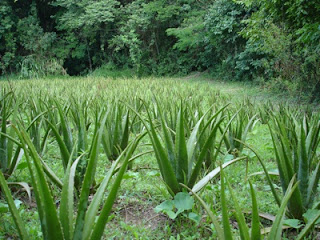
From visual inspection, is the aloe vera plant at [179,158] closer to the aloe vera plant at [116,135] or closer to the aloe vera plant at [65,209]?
the aloe vera plant at [65,209]

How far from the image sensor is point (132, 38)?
15.4m

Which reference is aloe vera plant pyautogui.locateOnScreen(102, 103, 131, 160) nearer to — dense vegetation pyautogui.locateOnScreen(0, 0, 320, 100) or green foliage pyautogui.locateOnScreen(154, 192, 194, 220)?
green foliage pyautogui.locateOnScreen(154, 192, 194, 220)

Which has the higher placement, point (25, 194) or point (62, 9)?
point (62, 9)

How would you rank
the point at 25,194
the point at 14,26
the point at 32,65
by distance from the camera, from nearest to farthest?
the point at 25,194, the point at 32,65, the point at 14,26

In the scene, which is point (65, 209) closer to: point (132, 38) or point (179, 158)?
point (179, 158)

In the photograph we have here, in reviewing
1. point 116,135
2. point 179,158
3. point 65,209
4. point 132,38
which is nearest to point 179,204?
point 179,158

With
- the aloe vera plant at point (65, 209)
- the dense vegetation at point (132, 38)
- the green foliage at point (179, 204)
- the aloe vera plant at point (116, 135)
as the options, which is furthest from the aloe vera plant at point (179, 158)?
the dense vegetation at point (132, 38)

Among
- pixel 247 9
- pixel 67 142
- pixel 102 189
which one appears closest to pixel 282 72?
pixel 247 9

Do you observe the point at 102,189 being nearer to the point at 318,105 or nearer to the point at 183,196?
the point at 183,196

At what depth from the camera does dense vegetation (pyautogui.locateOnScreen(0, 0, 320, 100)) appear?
11711 millimetres

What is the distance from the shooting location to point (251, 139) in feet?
10.4

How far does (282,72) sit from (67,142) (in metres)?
6.44

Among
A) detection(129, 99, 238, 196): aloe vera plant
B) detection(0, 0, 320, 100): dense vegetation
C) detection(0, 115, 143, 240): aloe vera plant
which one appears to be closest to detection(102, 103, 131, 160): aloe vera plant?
detection(129, 99, 238, 196): aloe vera plant

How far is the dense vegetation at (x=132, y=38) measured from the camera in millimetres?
11711
